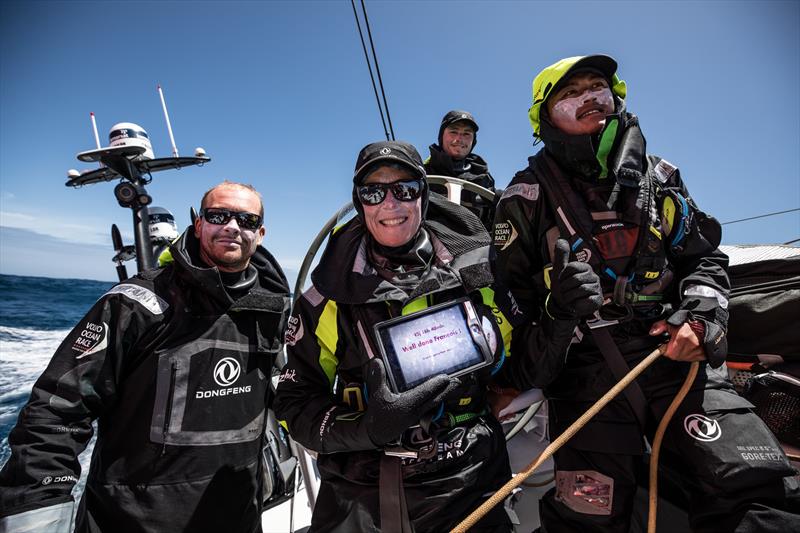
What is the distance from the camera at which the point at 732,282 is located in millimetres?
2330

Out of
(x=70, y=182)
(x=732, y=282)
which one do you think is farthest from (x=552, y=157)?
(x=70, y=182)

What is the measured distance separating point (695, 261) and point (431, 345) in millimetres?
1566

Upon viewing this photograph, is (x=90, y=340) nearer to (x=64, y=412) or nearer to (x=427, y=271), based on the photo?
(x=64, y=412)

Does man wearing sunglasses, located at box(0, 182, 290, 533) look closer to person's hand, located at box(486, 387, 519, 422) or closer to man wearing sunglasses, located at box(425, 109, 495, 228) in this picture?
person's hand, located at box(486, 387, 519, 422)

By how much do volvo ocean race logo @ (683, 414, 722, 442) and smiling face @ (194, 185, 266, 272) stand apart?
105 inches

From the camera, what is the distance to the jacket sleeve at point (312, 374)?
1639mm

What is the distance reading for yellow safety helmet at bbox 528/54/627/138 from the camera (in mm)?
1971

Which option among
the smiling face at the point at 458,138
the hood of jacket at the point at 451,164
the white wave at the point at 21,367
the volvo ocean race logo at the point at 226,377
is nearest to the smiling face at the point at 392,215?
the volvo ocean race logo at the point at 226,377

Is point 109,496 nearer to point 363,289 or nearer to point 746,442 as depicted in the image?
point 363,289

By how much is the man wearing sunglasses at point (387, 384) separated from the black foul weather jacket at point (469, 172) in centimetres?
211

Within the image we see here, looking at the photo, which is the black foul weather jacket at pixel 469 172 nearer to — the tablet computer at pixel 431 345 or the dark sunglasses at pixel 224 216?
the dark sunglasses at pixel 224 216

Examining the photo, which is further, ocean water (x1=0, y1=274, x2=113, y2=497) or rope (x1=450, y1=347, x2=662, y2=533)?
ocean water (x1=0, y1=274, x2=113, y2=497)

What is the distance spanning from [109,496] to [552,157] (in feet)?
10.2

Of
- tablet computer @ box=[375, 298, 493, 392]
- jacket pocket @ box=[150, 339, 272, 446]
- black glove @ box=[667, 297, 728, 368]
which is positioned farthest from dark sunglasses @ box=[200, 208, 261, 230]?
black glove @ box=[667, 297, 728, 368]
